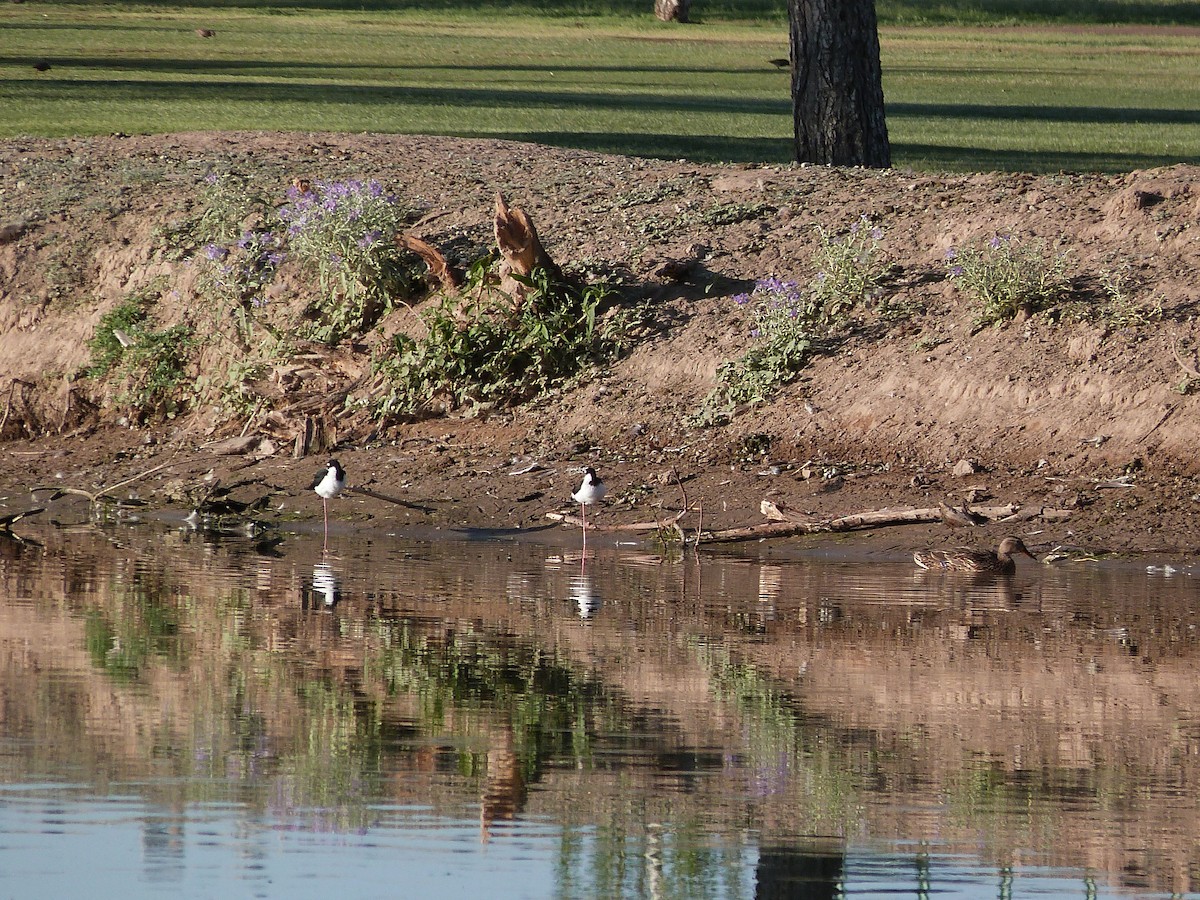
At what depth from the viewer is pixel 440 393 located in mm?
14547

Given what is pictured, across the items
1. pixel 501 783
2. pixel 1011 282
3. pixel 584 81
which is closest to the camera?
pixel 501 783

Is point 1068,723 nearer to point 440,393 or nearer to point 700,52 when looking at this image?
point 440,393

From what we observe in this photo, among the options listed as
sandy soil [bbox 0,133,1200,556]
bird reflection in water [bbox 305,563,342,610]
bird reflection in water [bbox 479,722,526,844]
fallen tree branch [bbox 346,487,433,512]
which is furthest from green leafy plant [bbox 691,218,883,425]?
bird reflection in water [bbox 479,722,526,844]

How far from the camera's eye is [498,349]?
14586 millimetres

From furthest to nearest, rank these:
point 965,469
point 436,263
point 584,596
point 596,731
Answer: point 436,263 < point 965,469 < point 584,596 < point 596,731

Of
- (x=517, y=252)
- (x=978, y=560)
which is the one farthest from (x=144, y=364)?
(x=978, y=560)

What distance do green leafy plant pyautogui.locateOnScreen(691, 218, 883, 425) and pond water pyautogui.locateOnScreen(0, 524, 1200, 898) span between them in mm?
2634

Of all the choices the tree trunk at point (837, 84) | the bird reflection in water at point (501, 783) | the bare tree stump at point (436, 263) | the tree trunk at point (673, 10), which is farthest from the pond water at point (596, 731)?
the tree trunk at point (673, 10)

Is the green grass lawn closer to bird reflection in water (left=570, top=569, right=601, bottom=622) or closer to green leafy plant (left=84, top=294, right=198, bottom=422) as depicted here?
green leafy plant (left=84, top=294, right=198, bottom=422)

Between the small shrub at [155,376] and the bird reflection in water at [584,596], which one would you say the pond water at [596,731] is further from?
the small shrub at [155,376]

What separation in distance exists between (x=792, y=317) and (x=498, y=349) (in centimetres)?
204

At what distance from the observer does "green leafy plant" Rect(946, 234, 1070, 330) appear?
531 inches

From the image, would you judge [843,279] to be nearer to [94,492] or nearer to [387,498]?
[387,498]

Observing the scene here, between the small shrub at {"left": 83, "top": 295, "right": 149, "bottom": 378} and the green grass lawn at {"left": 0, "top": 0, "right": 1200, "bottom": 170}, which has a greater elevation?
the green grass lawn at {"left": 0, "top": 0, "right": 1200, "bottom": 170}
